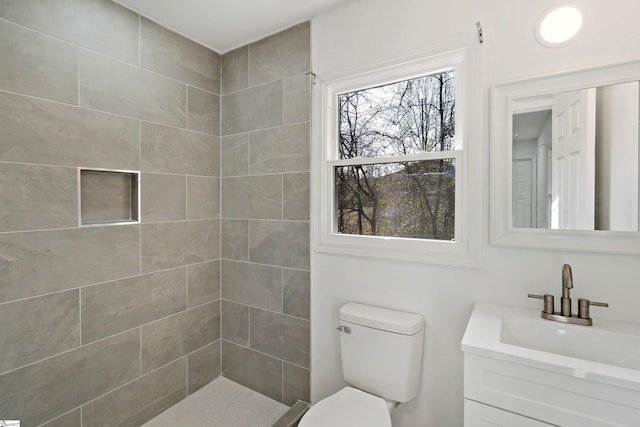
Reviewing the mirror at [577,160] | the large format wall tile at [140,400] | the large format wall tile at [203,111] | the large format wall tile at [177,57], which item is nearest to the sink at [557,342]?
the mirror at [577,160]

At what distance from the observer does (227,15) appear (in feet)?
6.03

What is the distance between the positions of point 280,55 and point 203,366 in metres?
2.17

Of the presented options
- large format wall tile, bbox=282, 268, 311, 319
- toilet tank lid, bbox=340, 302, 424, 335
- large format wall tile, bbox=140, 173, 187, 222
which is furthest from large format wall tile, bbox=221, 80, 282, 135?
toilet tank lid, bbox=340, 302, 424, 335

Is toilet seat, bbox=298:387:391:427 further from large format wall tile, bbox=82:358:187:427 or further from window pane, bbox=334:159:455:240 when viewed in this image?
large format wall tile, bbox=82:358:187:427

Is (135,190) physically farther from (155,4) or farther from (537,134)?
(537,134)

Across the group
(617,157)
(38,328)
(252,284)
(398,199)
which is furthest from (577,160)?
(38,328)

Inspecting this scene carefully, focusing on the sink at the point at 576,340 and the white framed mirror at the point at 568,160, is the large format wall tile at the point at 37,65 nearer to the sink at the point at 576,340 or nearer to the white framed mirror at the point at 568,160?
the white framed mirror at the point at 568,160

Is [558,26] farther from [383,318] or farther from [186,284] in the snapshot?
[186,284]

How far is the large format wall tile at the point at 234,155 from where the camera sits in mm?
2172

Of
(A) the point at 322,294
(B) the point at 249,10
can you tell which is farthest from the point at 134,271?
(B) the point at 249,10

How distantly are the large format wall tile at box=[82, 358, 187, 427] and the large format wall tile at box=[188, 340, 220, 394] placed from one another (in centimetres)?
5

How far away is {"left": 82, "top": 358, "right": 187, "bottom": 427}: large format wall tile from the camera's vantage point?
1.67 m

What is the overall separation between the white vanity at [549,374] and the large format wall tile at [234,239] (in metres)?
1.50

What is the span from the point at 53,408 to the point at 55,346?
11.5 inches
